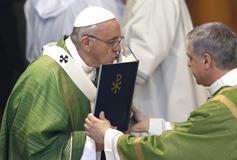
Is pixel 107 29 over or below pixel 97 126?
over

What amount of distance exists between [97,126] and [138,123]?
1.84 ft

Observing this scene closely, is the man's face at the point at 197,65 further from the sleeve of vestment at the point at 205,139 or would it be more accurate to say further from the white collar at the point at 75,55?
the white collar at the point at 75,55

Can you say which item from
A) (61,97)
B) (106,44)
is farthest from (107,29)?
(61,97)

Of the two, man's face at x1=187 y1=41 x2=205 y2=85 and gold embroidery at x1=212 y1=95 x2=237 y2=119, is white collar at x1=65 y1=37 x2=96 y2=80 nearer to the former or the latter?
man's face at x1=187 y1=41 x2=205 y2=85

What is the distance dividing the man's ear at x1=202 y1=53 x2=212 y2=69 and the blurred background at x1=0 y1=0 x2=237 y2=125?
3.21 meters

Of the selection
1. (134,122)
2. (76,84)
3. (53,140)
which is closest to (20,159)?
(53,140)

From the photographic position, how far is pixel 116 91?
313cm

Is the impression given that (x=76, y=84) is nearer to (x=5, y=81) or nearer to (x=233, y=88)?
(x=233, y=88)

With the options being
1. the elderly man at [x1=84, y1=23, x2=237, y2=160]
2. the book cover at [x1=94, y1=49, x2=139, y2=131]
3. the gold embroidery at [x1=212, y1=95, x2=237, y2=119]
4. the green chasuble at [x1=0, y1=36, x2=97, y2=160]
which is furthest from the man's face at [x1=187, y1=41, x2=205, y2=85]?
the green chasuble at [x1=0, y1=36, x2=97, y2=160]

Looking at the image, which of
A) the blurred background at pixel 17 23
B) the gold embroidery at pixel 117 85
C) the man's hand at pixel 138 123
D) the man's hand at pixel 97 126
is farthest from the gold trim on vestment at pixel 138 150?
the blurred background at pixel 17 23

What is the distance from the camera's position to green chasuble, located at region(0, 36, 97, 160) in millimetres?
3135

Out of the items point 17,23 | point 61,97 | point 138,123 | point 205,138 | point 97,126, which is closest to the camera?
point 205,138

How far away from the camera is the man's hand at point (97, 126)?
3102mm

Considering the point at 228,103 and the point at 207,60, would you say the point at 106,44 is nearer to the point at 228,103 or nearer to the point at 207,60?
the point at 207,60
